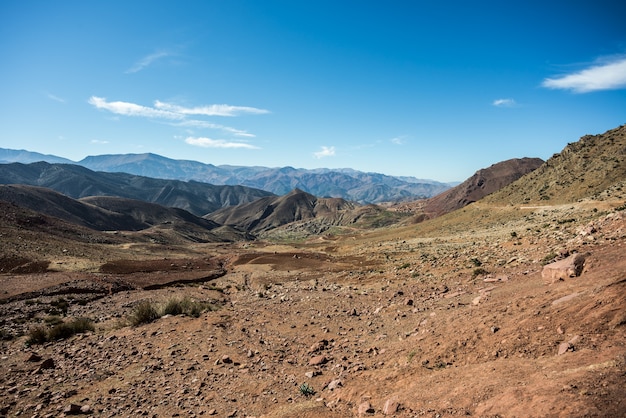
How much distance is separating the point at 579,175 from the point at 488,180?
432 ft

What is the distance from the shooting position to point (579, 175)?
59.9 meters

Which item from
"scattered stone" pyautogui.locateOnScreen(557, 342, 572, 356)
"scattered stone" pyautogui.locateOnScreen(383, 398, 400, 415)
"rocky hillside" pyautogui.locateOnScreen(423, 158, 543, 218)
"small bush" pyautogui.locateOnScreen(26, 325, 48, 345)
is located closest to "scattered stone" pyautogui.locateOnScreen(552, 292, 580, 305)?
"scattered stone" pyautogui.locateOnScreen(557, 342, 572, 356)

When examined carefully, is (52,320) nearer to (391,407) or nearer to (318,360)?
(318,360)

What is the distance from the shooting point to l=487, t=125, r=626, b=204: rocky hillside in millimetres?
52688

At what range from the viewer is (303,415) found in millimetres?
8367

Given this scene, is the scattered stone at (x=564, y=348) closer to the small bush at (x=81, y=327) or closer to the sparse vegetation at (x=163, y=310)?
the sparse vegetation at (x=163, y=310)

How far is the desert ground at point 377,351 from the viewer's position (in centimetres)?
711

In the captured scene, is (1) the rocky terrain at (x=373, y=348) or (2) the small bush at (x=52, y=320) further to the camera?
(2) the small bush at (x=52, y=320)

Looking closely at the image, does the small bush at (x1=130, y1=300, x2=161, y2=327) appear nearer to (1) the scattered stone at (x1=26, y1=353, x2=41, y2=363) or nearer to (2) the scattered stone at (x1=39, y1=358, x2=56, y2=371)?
(1) the scattered stone at (x1=26, y1=353, x2=41, y2=363)

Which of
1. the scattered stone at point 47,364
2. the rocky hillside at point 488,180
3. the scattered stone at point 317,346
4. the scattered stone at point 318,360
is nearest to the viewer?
the scattered stone at point 318,360

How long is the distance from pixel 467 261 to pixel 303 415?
59.1ft

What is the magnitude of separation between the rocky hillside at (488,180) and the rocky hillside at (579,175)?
98.5 m

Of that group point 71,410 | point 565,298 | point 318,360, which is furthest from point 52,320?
point 565,298

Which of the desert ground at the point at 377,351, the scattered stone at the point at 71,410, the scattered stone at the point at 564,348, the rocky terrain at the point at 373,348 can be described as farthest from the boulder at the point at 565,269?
the scattered stone at the point at 71,410
